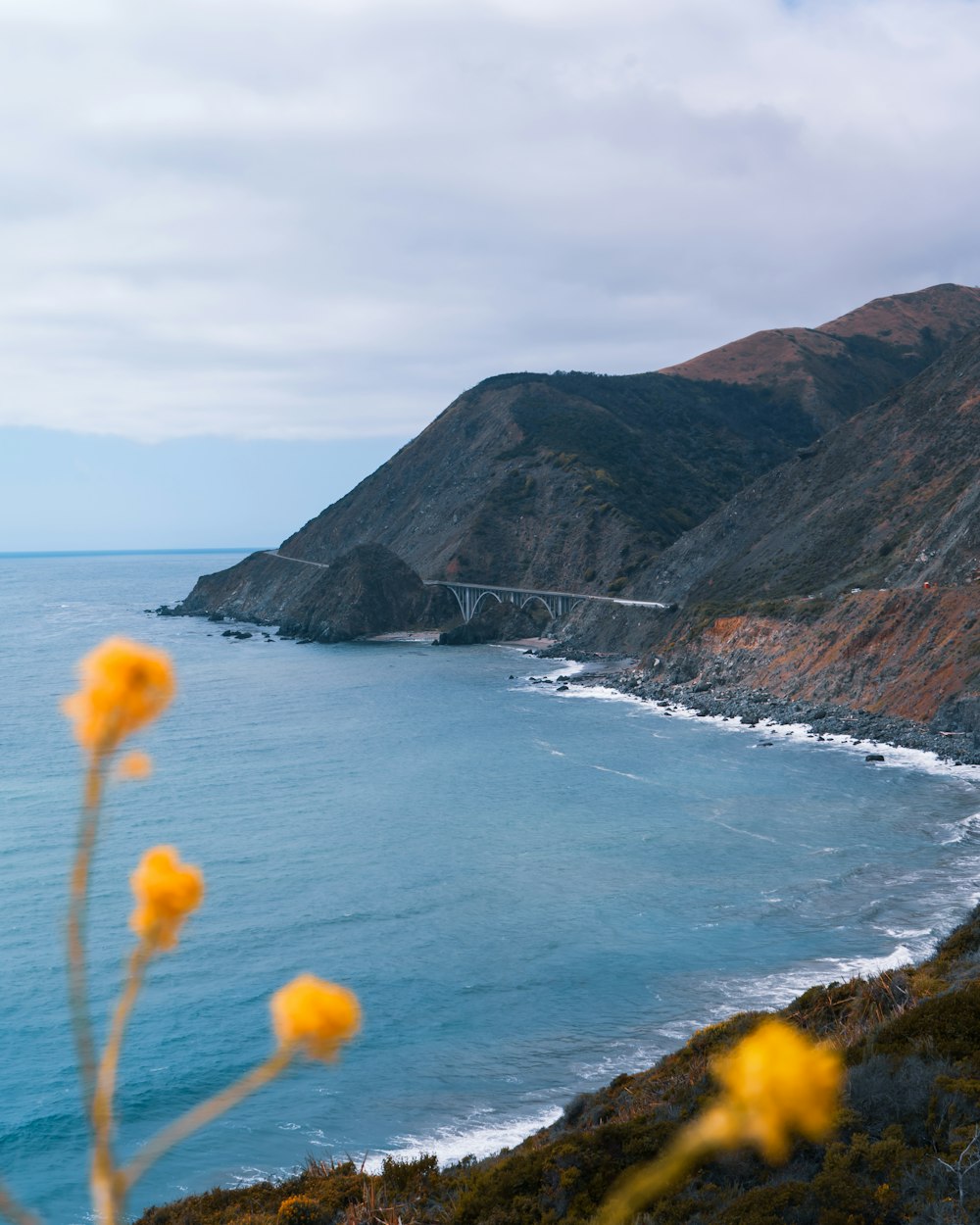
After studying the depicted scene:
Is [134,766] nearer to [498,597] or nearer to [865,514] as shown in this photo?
[865,514]

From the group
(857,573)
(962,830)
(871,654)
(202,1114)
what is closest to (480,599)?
(857,573)

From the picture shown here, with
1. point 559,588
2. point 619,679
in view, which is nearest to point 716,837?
point 619,679

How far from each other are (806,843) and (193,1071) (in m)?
21.5

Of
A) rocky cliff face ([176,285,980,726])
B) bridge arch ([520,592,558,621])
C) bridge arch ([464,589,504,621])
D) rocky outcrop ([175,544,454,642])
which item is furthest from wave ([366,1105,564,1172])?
bridge arch ([464,589,504,621])

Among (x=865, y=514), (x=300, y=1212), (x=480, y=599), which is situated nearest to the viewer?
(x=300, y=1212)

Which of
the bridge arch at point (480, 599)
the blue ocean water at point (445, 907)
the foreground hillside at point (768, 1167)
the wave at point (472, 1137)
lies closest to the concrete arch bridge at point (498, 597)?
the bridge arch at point (480, 599)

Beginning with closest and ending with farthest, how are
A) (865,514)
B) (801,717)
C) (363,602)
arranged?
(801,717) → (865,514) → (363,602)

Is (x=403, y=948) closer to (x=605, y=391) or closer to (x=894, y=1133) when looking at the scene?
(x=894, y=1133)

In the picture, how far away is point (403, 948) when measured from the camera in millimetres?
26281

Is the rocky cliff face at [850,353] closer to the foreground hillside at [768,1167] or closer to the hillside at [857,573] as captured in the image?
the hillside at [857,573]

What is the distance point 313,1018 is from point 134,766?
34 cm

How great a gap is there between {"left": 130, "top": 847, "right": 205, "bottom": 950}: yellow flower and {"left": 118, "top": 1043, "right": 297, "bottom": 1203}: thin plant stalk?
176 mm

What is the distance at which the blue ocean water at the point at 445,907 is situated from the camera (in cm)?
1942

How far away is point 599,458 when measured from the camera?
123625 mm
